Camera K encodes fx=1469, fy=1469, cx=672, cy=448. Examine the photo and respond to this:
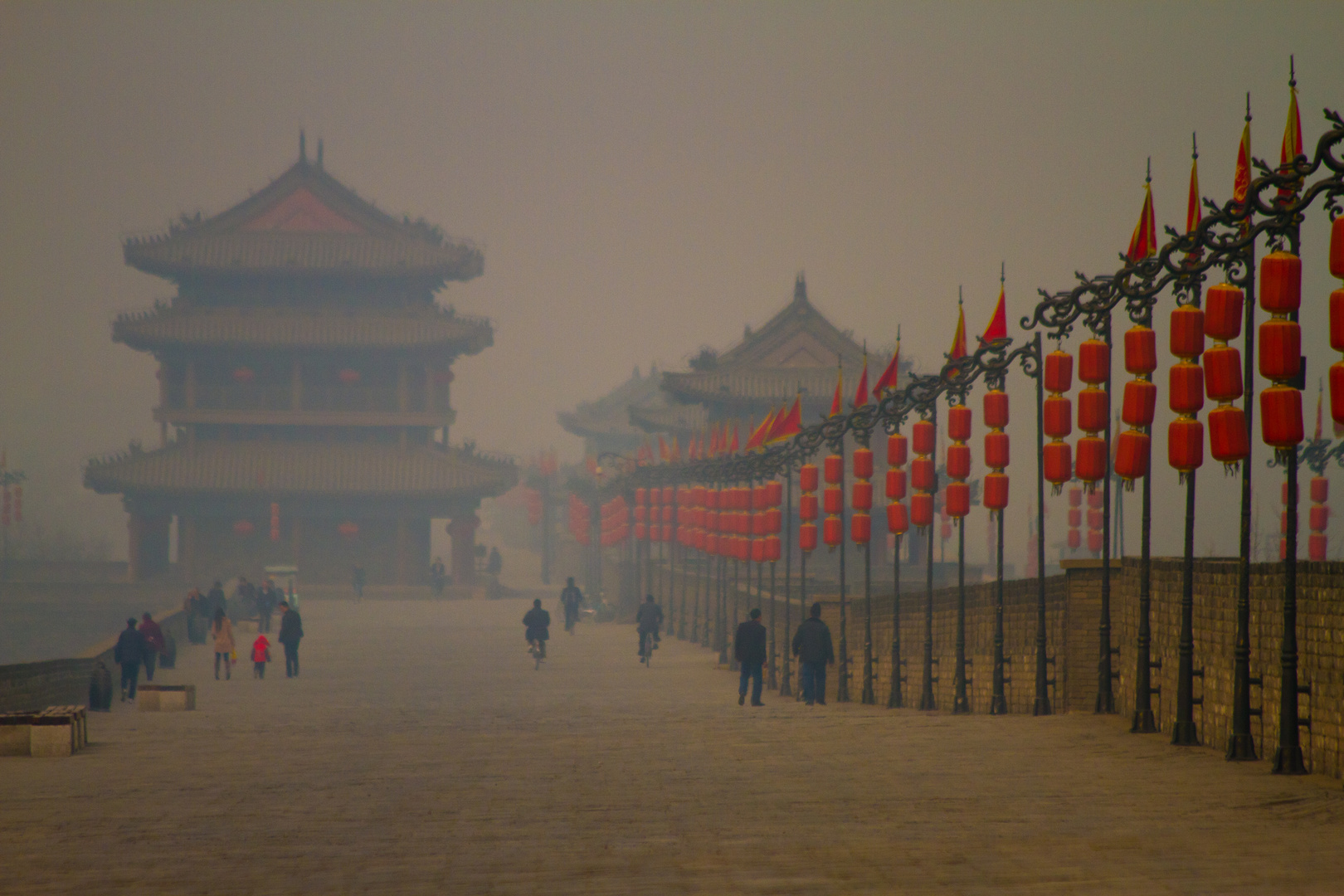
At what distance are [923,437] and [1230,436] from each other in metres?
8.45

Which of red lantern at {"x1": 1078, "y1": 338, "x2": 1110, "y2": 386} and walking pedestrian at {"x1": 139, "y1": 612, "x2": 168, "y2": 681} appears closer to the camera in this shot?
red lantern at {"x1": 1078, "y1": 338, "x2": 1110, "y2": 386}

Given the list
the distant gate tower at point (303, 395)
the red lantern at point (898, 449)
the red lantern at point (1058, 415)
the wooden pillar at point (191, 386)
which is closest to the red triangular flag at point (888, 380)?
the red lantern at point (898, 449)

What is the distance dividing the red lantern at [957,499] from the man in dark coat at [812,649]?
260 cm

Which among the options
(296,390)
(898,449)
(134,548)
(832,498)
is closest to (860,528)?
(832,498)

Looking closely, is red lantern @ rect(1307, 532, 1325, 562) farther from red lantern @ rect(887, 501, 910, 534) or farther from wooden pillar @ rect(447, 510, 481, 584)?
wooden pillar @ rect(447, 510, 481, 584)

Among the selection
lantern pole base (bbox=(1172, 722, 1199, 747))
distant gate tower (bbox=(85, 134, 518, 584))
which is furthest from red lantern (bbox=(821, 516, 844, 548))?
distant gate tower (bbox=(85, 134, 518, 584))

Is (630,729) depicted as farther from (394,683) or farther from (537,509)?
(537,509)

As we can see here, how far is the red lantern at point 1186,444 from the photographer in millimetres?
12784

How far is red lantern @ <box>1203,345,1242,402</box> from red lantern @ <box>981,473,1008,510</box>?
6.36 m

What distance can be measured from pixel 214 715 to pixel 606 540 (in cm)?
3026

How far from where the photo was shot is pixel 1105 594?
14977mm

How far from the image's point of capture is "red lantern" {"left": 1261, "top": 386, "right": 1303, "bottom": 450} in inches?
435

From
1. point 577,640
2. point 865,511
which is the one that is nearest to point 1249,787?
point 865,511

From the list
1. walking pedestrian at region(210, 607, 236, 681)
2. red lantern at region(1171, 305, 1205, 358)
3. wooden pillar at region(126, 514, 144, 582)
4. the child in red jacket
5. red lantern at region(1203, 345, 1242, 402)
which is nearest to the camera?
red lantern at region(1203, 345, 1242, 402)
